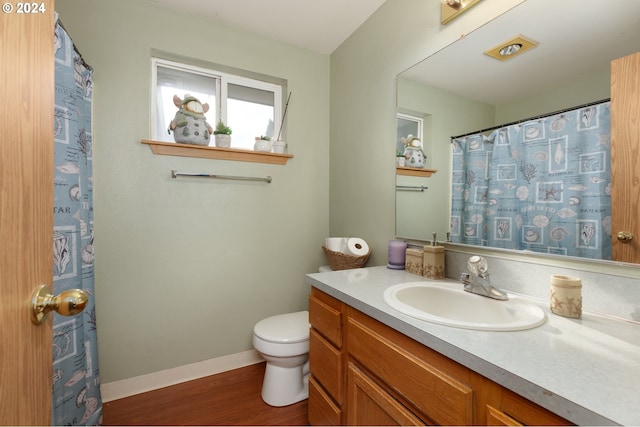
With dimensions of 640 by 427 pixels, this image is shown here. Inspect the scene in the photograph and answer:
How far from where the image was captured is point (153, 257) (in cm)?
177

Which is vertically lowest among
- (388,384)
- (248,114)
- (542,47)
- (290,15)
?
(388,384)

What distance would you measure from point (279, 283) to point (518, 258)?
62.2 inches

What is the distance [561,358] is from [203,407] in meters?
1.77

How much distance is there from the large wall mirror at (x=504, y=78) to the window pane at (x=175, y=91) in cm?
134

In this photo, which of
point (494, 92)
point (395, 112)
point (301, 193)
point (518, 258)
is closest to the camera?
point (518, 258)

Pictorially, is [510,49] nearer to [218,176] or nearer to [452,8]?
[452,8]

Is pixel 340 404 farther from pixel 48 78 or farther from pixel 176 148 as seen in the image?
pixel 176 148

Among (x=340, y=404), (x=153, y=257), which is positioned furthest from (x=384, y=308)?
(x=153, y=257)

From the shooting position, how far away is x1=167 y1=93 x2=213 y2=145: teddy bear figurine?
5.81ft

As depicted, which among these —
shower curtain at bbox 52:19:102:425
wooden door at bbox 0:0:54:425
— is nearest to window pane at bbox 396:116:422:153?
wooden door at bbox 0:0:54:425

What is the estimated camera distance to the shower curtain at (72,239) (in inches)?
46.0

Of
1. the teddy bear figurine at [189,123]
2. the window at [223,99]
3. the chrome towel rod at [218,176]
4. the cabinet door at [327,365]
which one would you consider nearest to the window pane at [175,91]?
the window at [223,99]

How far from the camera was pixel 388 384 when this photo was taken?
0.90 metres

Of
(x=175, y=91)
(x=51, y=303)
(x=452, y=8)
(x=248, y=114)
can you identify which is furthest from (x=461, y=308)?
(x=175, y=91)
